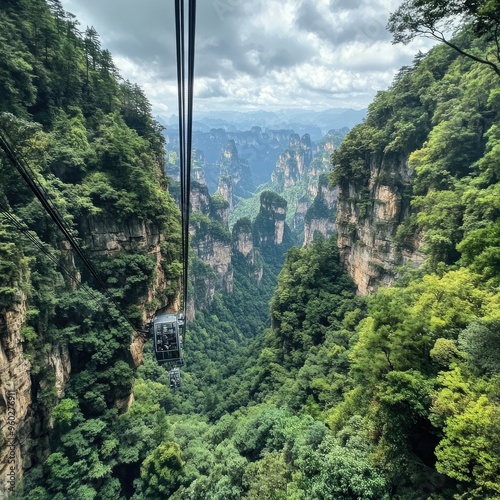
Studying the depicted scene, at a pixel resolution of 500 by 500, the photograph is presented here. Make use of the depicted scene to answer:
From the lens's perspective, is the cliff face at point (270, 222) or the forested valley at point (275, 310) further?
the cliff face at point (270, 222)

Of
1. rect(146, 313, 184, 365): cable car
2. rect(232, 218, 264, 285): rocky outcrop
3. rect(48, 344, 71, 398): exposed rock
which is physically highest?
A: rect(146, 313, 184, 365): cable car

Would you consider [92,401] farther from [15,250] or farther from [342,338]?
[342,338]

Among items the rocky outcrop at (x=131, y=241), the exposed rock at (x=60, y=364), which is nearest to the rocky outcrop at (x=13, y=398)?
the exposed rock at (x=60, y=364)

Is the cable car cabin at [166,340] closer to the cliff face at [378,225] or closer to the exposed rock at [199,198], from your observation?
the cliff face at [378,225]

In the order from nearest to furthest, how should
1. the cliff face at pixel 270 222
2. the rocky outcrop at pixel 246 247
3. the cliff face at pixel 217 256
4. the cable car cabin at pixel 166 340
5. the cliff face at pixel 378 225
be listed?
the cable car cabin at pixel 166 340, the cliff face at pixel 378 225, the cliff face at pixel 217 256, the rocky outcrop at pixel 246 247, the cliff face at pixel 270 222

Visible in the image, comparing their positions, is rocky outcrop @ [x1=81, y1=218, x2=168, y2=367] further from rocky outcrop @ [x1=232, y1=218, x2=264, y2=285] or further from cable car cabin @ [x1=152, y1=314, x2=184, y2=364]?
rocky outcrop @ [x1=232, y1=218, x2=264, y2=285]

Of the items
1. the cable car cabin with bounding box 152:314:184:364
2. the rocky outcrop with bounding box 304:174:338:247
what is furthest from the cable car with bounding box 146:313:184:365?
the rocky outcrop with bounding box 304:174:338:247
